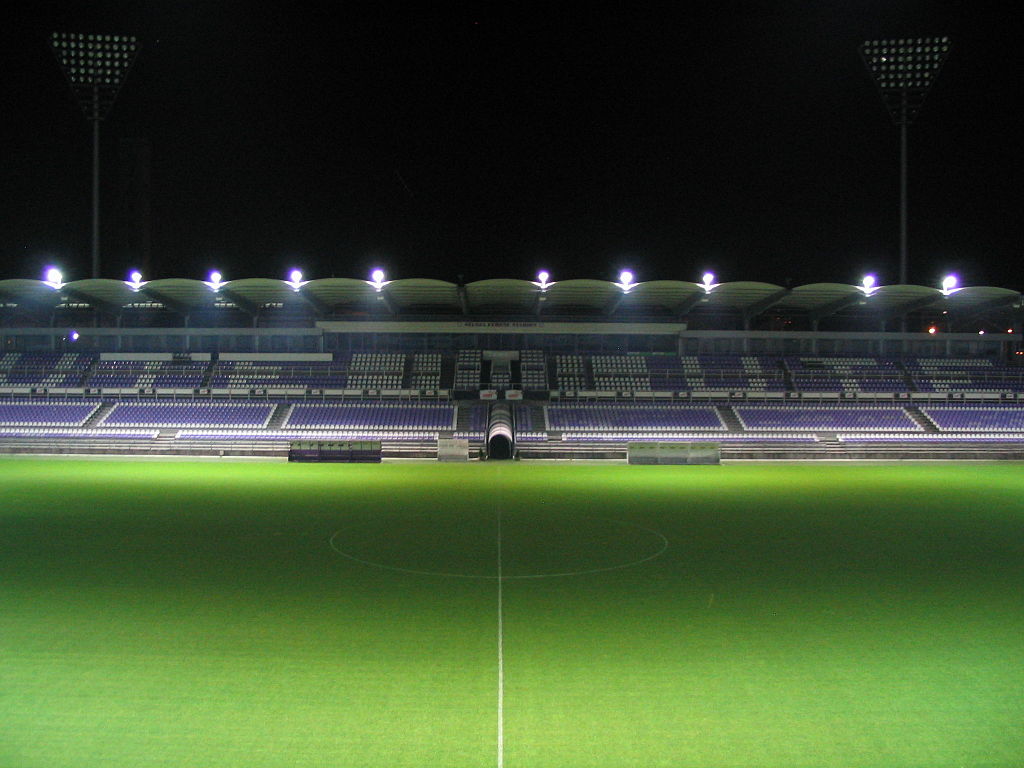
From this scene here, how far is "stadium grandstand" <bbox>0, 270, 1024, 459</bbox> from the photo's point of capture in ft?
109

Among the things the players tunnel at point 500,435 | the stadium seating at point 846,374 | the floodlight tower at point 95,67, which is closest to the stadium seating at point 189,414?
the floodlight tower at point 95,67

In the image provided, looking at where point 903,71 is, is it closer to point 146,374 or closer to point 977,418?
point 977,418

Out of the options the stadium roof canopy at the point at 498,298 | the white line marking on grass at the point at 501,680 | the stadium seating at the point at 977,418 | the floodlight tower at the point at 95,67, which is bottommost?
the white line marking on grass at the point at 501,680

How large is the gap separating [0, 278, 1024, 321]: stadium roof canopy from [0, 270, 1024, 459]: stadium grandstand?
17 cm

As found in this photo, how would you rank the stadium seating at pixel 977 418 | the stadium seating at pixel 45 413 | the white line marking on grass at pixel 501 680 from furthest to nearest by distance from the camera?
the stadium seating at pixel 977 418
the stadium seating at pixel 45 413
the white line marking on grass at pixel 501 680

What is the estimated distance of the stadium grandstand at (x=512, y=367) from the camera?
109 feet

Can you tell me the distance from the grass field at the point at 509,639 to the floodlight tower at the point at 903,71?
2583 centimetres

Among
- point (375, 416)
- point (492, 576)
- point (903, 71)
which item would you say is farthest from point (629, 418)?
point (492, 576)

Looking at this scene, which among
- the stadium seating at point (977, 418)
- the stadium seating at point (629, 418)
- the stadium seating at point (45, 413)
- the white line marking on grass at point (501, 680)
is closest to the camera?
the white line marking on grass at point (501, 680)

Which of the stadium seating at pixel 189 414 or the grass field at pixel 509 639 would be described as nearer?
the grass field at pixel 509 639

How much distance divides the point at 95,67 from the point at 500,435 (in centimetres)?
2537

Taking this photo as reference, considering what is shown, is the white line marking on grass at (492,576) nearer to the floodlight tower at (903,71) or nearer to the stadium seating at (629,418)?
the stadium seating at (629,418)

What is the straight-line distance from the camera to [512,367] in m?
38.3

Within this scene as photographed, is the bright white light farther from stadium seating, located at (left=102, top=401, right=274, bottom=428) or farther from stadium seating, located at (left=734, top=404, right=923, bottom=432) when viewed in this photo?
stadium seating, located at (left=102, top=401, right=274, bottom=428)
